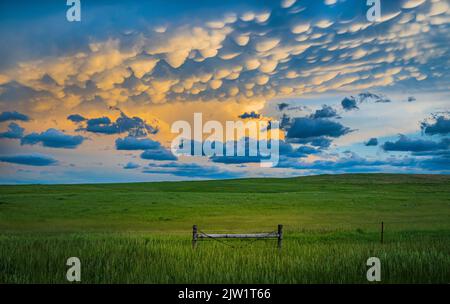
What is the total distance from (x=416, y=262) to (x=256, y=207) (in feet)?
126

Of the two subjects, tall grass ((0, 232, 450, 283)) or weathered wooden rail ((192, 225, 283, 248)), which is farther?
weathered wooden rail ((192, 225, 283, 248))

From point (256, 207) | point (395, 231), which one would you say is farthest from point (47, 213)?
point (395, 231)

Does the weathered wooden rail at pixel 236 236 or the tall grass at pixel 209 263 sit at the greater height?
the weathered wooden rail at pixel 236 236

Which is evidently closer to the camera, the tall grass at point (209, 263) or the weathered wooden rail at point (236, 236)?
the tall grass at point (209, 263)

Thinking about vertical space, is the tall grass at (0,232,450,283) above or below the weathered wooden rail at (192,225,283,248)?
below

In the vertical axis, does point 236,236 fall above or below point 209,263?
above

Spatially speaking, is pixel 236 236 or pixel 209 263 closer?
pixel 209 263
